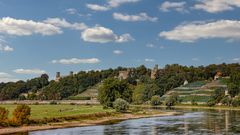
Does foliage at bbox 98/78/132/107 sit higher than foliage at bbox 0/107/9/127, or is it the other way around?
foliage at bbox 98/78/132/107

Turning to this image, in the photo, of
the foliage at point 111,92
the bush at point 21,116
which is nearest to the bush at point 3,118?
the bush at point 21,116

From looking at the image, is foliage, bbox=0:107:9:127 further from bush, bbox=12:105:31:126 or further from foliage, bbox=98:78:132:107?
foliage, bbox=98:78:132:107

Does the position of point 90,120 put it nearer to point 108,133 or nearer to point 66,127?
point 66,127

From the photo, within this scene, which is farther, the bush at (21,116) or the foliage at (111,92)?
the foliage at (111,92)

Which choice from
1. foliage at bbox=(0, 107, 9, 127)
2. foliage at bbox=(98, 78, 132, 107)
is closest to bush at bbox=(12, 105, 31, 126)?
foliage at bbox=(0, 107, 9, 127)

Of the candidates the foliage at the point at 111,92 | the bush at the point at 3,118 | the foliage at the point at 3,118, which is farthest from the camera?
the foliage at the point at 111,92

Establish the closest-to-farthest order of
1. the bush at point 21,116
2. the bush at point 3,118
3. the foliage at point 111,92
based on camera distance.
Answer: the bush at point 3,118
the bush at point 21,116
the foliage at point 111,92

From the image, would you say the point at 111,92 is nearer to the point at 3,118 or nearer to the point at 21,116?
the point at 21,116

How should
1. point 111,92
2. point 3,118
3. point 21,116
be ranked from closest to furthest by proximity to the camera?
point 3,118, point 21,116, point 111,92

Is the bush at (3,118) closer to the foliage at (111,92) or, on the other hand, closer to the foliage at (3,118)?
the foliage at (3,118)

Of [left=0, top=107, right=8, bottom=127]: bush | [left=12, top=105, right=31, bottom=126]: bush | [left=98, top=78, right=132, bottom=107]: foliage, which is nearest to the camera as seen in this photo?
[left=0, top=107, right=8, bottom=127]: bush

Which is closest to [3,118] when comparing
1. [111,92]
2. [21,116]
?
[21,116]

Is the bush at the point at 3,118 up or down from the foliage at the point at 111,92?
down

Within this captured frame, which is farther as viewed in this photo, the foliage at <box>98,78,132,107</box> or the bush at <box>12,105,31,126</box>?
the foliage at <box>98,78,132,107</box>
